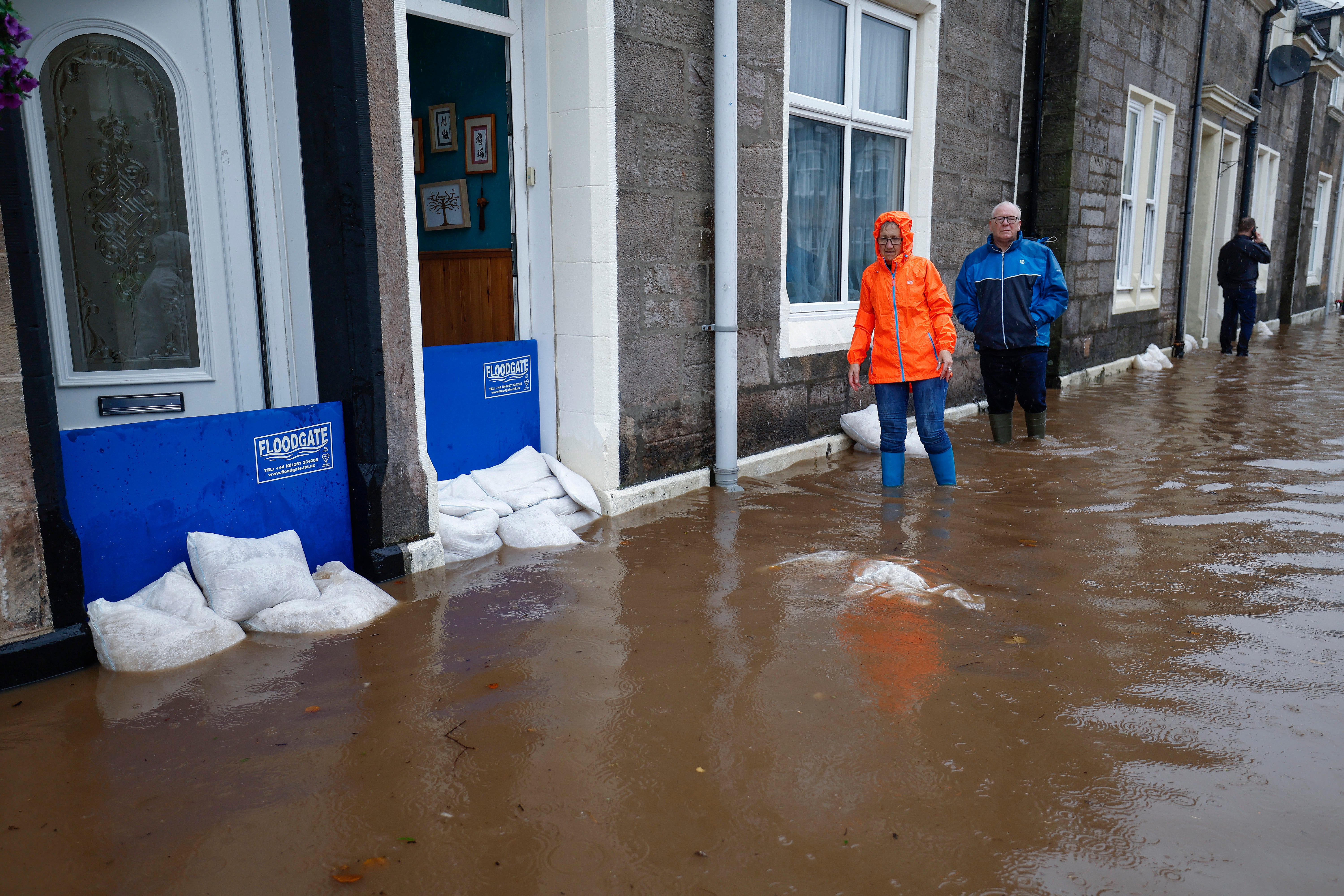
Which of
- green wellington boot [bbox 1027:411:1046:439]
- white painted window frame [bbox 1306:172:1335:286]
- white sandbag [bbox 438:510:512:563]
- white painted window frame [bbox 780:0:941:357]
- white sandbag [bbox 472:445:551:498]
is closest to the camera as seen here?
white sandbag [bbox 438:510:512:563]

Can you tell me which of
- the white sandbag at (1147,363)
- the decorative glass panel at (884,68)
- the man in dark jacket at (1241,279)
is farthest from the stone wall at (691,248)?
the man in dark jacket at (1241,279)

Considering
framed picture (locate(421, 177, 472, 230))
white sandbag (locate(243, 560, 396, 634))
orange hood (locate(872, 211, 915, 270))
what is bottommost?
white sandbag (locate(243, 560, 396, 634))

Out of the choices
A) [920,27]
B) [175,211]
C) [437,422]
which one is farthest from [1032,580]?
[920,27]

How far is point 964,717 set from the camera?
2.77m

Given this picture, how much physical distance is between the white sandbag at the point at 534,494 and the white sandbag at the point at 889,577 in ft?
5.61

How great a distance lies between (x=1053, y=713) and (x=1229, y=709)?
1.72 ft

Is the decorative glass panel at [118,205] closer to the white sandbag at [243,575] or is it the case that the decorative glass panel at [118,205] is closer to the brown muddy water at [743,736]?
the white sandbag at [243,575]

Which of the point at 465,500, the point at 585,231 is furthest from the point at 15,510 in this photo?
the point at 585,231

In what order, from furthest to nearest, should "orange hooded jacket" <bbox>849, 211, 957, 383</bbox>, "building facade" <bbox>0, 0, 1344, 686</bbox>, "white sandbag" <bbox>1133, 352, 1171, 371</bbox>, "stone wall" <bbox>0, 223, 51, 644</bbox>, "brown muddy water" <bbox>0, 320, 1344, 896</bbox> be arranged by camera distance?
"white sandbag" <bbox>1133, 352, 1171, 371</bbox>
"orange hooded jacket" <bbox>849, 211, 957, 383</bbox>
"building facade" <bbox>0, 0, 1344, 686</bbox>
"stone wall" <bbox>0, 223, 51, 644</bbox>
"brown muddy water" <bbox>0, 320, 1344, 896</bbox>

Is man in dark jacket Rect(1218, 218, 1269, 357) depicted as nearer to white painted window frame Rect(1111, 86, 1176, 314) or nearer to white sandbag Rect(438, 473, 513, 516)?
white painted window frame Rect(1111, 86, 1176, 314)

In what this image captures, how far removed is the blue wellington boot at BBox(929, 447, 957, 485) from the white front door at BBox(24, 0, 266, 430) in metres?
3.79

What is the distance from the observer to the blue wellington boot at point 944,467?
5.76 m

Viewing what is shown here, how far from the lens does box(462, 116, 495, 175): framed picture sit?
5254mm

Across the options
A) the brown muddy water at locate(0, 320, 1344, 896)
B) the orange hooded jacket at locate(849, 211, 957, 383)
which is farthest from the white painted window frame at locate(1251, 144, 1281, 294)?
the brown muddy water at locate(0, 320, 1344, 896)
